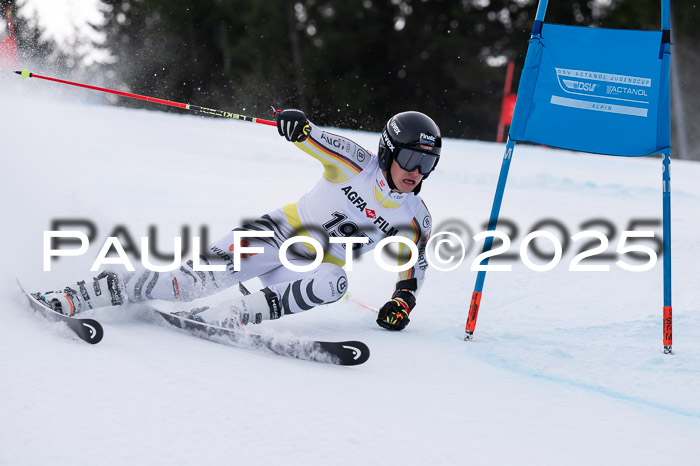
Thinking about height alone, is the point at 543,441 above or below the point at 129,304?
below

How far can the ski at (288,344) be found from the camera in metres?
2.84

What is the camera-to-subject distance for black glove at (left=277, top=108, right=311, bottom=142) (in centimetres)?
325

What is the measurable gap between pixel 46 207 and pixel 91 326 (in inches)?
90.2

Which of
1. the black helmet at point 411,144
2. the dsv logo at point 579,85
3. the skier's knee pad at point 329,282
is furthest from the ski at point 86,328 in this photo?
the dsv logo at point 579,85

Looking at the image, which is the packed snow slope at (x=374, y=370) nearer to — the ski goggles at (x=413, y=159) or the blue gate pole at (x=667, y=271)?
the blue gate pole at (x=667, y=271)

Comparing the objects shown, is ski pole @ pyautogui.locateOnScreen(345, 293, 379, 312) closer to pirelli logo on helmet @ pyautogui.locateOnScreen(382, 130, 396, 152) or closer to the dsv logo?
pirelli logo on helmet @ pyautogui.locateOnScreen(382, 130, 396, 152)

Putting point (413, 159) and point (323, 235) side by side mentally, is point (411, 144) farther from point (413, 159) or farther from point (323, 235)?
point (323, 235)

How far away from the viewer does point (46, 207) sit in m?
4.55

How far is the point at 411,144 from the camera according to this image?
3.35 meters

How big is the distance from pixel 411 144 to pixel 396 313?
0.88 metres

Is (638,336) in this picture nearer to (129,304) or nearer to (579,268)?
(579,268)

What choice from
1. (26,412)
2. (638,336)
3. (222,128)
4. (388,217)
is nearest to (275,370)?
(26,412)

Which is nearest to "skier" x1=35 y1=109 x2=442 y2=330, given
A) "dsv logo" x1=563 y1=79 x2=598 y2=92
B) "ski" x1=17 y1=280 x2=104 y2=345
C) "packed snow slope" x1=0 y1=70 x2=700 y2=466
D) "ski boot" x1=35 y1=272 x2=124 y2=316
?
"ski boot" x1=35 y1=272 x2=124 y2=316

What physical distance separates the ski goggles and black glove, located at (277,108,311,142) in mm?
463
